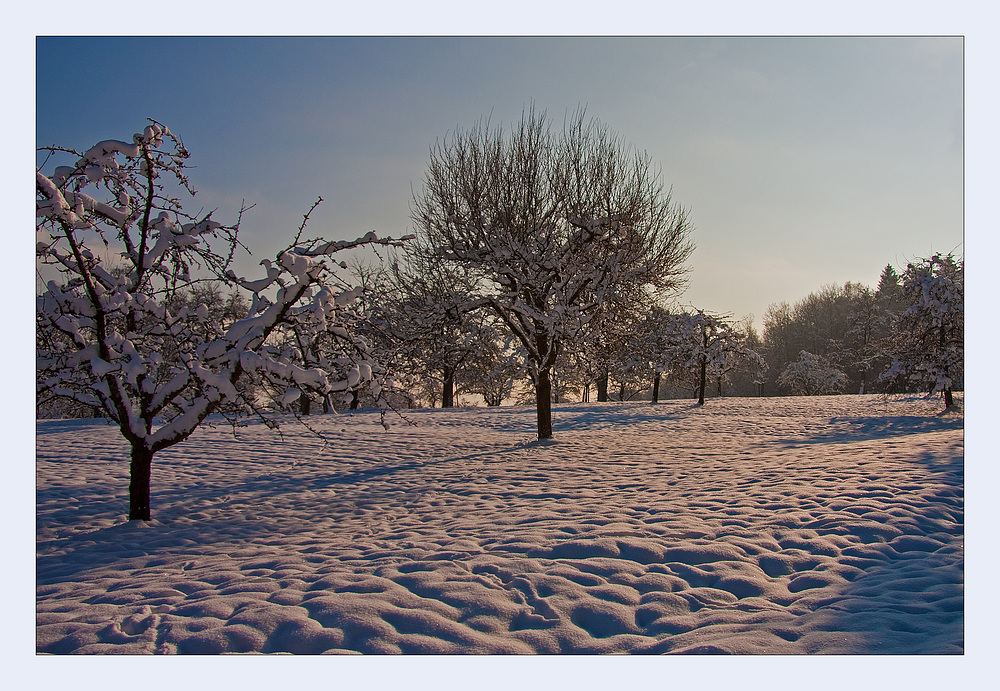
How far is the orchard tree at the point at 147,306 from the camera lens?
462 cm

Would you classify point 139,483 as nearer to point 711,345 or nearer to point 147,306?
point 147,306

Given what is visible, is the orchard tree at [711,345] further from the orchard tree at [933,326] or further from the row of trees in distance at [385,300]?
the orchard tree at [933,326]

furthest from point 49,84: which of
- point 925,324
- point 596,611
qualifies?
point 925,324

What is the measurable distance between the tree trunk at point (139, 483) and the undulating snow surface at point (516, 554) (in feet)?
1.05

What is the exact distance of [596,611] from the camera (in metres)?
2.95

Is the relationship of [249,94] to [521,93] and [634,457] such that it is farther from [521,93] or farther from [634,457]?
[634,457]

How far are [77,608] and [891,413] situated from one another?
62.6 ft

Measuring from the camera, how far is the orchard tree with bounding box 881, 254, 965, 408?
14.2m

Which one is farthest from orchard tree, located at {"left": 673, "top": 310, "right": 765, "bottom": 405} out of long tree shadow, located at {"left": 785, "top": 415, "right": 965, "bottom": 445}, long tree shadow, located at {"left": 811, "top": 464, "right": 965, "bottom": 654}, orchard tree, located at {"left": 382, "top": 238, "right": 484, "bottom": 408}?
long tree shadow, located at {"left": 811, "top": 464, "right": 965, "bottom": 654}

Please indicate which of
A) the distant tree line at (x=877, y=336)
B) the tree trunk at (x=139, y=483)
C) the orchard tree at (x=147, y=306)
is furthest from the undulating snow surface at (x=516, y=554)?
the distant tree line at (x=877, y=336)

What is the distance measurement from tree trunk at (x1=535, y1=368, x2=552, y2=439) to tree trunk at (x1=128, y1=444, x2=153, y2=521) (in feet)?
23.4

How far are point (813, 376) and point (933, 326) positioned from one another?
70.5 ft

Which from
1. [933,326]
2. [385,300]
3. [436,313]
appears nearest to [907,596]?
[385,300]

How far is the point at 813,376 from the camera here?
34.1 meters
